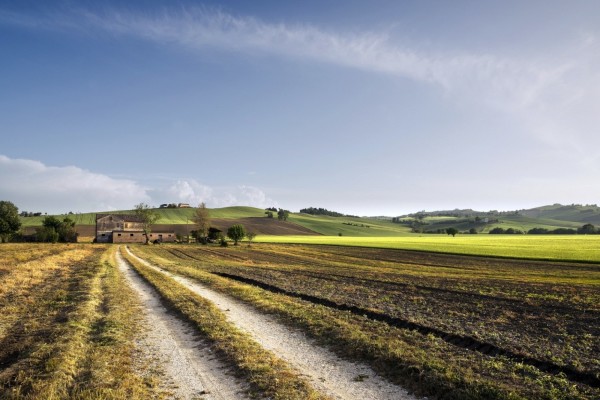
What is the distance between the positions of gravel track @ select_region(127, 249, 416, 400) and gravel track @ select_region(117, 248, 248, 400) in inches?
78.7

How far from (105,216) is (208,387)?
124832 mm

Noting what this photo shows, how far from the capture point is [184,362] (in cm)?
1070

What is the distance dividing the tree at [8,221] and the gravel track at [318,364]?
4425 inches

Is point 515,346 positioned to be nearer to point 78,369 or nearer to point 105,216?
point 78,369

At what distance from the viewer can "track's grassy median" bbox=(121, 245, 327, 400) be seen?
877cm

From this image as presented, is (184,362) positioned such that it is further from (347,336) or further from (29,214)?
(29,214)

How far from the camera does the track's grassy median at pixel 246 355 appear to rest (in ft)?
28.8

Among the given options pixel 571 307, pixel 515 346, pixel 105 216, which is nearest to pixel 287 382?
pixel 515 346

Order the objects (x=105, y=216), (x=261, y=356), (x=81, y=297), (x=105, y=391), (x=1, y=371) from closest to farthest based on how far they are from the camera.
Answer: (x=105, y=391)
(x=1, y=371)
(x=261, y=356)
(x=81, y=297)
(x=105, y=216)

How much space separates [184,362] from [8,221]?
Answer: 118129mm

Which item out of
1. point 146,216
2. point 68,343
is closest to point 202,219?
point 146,216

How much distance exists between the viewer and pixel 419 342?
1279 cm

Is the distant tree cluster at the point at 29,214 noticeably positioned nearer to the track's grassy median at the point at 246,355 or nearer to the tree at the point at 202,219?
the tree at the point at 202,219

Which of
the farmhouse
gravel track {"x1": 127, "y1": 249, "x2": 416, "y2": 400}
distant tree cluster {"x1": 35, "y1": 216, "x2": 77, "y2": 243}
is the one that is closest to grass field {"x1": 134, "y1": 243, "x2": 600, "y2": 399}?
gravel track {"x1": 127, "y1": 249, "x2": 416, "y2": 400}
